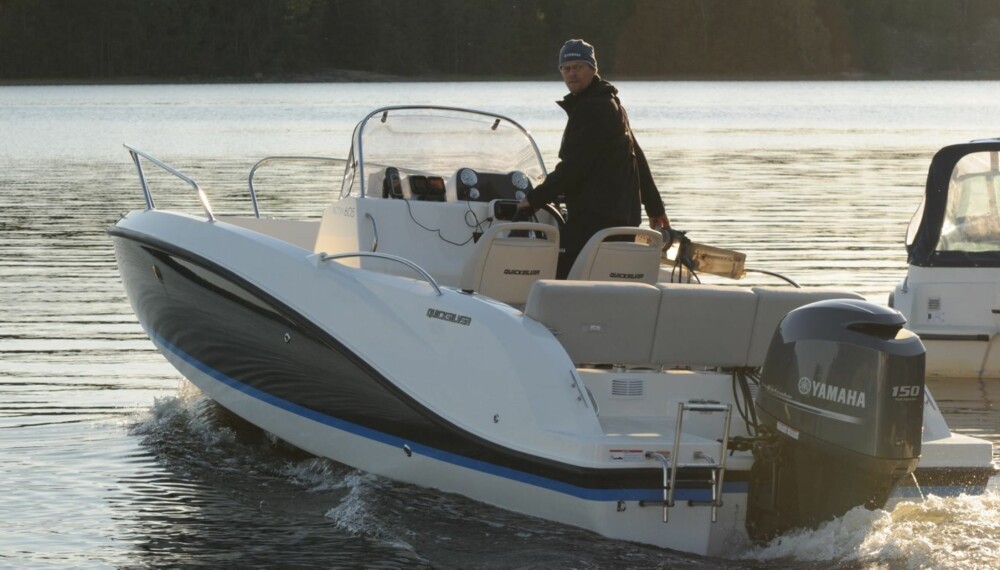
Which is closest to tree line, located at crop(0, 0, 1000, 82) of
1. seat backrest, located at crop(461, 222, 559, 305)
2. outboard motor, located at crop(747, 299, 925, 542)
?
seat backrest, located at crop(461, 222, 559, 305)

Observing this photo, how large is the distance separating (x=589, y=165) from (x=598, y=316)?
1.39 m

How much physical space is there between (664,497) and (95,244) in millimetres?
Result: 12101

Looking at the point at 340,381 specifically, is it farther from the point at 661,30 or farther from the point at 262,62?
the point at 661,30

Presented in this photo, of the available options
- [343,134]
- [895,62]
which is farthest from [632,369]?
[895,62]

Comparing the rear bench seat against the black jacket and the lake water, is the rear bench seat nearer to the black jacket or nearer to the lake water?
the lake water

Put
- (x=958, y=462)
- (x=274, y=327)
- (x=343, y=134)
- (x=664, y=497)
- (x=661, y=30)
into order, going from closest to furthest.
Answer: (x=664, y=497)
(x=958, y=462)
(x=274, y=327)
(x=343, y=134)
(x=661, y=30)

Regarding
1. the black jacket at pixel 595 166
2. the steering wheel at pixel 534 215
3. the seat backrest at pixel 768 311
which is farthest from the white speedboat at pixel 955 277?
the seat backrest at pixel 768 311

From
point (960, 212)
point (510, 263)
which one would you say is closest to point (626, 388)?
point (510, 263)

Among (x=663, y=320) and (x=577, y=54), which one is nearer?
(x=663, y=320)

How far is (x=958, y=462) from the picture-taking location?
579 cm

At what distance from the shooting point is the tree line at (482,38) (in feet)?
327

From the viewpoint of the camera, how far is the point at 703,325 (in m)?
5.96

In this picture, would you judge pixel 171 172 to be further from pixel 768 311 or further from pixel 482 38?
pixel 482 38

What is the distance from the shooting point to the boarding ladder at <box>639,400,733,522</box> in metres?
5.36
